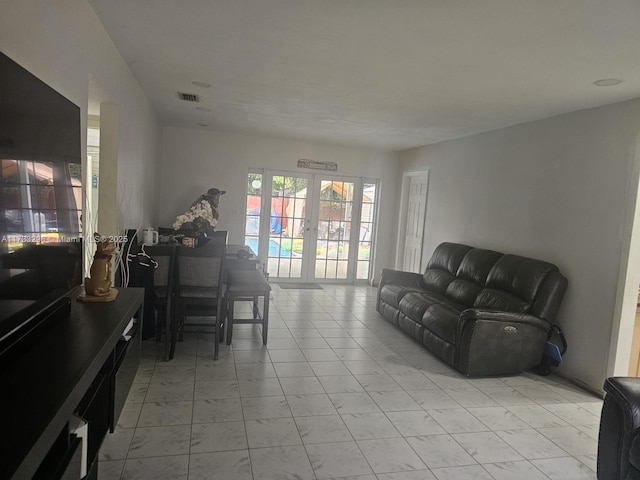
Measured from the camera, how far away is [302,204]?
7258mm

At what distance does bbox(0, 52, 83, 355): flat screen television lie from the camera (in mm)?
1343

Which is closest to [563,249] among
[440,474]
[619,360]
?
[619,360]

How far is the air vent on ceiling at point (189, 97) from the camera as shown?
4336 mm

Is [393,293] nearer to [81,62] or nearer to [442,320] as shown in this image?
[442,320]

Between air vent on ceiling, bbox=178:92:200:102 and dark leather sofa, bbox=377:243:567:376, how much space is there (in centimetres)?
314

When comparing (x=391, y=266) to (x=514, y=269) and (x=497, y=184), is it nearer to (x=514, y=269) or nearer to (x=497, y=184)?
(x=497, y=184)

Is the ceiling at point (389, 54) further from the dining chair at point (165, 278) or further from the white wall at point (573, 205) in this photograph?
the dining chair at point (165, 278)

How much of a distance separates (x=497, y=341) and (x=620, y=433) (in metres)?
1.51

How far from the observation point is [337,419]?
2842mm

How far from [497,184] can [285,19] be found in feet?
11.2

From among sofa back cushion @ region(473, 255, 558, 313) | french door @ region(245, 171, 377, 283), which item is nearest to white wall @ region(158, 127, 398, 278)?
french door @ region(245, 171, 377, 283)

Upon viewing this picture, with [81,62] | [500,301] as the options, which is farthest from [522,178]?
[81,62]

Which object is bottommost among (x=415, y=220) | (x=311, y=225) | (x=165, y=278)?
(x=165, y=278)

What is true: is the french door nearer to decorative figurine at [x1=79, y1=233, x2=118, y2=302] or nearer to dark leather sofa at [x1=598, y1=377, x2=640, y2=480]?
decorative figurine at [x1=79, y1=233, x2=118, y2=302]
